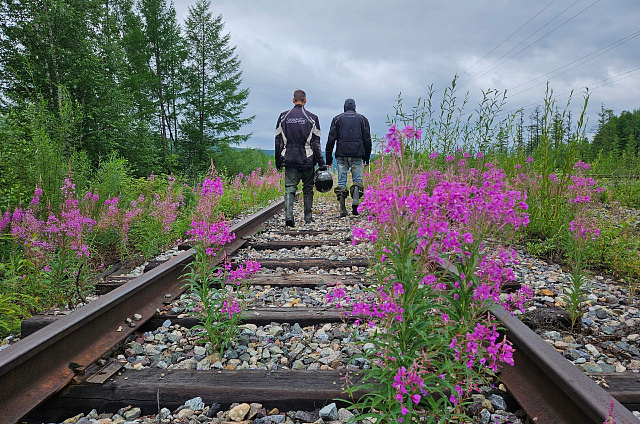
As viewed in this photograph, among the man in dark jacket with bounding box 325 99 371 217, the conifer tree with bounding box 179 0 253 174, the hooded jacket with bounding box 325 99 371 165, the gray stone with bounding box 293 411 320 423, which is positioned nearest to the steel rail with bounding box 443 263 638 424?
the gray stone with bounding box 293 411 320 423

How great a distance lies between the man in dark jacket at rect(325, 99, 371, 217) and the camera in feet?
28.7

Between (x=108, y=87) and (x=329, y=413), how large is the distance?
66.9 ft

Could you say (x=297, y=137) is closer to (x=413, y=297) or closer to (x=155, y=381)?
(x=155, y=381)

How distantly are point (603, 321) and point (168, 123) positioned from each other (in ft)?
119

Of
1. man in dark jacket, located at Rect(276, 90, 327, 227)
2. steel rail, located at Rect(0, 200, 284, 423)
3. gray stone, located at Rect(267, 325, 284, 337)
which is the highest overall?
man in dark jacket, located at Rect(276, 90, 327, 227)

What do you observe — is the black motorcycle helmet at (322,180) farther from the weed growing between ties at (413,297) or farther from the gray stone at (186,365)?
the weed growing between ties at (413,297)

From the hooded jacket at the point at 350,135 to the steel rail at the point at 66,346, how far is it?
6371 millimetres

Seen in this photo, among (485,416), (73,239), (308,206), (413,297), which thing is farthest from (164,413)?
(308,206)

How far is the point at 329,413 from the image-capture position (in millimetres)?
1804

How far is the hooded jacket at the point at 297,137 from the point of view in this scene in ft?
25.5

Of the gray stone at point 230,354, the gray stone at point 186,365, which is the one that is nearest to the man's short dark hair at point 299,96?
the gray stone at point 230,354

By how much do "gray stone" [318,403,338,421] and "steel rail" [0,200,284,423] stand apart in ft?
4.42

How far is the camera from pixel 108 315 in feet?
8.30

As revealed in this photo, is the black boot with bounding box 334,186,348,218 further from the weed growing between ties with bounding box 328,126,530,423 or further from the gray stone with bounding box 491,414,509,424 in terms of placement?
the gray stone with bounding box 491,414,509,424
